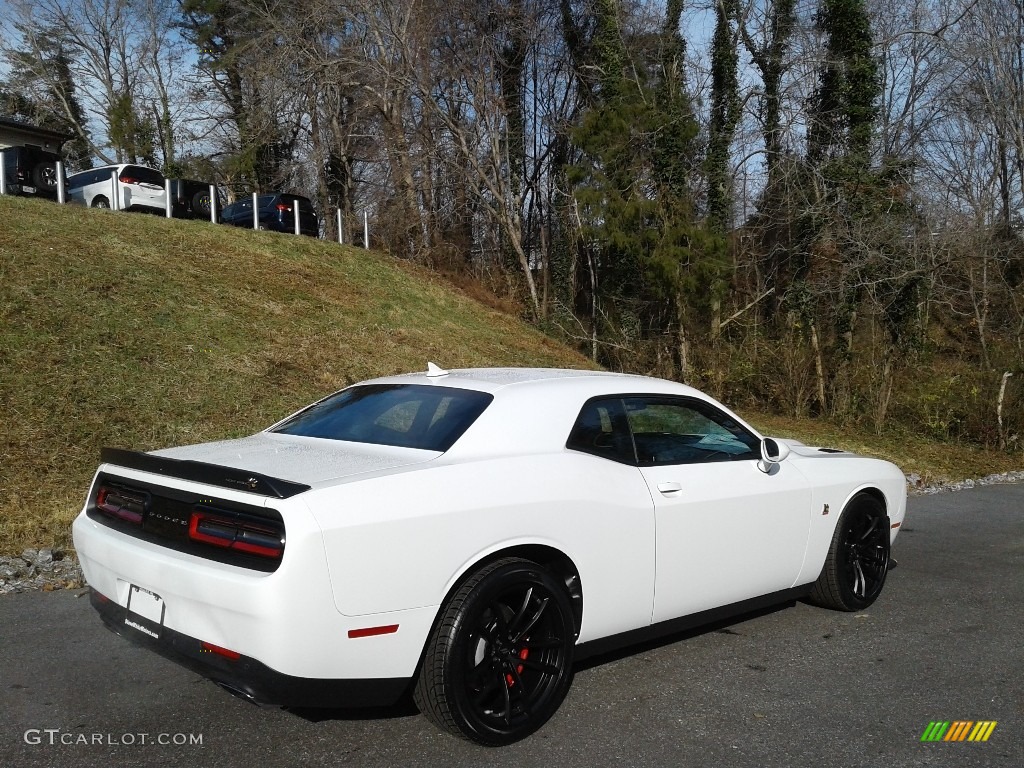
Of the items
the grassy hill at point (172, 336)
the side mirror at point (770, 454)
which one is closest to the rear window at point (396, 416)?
the side mirror at point (770, 454)

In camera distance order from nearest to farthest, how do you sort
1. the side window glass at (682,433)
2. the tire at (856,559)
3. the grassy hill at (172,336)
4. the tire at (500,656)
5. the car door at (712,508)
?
the tire at (500,656), the car door at (712,508), the side window glass at (682,433), the tire at (856,559), the grassy hill at (172,336)

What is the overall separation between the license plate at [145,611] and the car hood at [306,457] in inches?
23.0

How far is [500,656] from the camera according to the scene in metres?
3.66

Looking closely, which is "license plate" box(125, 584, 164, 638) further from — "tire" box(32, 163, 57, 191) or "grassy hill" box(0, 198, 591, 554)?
"tire" box(32, 163, 57, 191)

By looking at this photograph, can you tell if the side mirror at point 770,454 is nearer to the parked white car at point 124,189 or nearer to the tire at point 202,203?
the parked white car at point 124,189

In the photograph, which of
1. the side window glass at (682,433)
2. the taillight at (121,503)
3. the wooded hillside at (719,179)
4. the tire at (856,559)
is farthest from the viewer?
the wooded hillside at (719,179)

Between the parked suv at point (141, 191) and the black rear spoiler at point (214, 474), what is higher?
the parked suv at point (141, 191)

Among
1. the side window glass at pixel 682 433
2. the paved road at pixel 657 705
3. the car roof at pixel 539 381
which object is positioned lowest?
the paved road at pixel 657 705

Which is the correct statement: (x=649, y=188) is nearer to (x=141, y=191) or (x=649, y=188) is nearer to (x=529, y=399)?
(x=141, y=191)

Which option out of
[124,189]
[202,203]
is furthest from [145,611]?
[202,203]

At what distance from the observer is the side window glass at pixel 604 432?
Answer: 168 inches

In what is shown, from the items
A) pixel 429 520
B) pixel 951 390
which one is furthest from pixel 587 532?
pixel 951 390

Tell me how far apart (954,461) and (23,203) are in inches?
666

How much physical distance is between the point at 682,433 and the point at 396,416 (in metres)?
1.93
